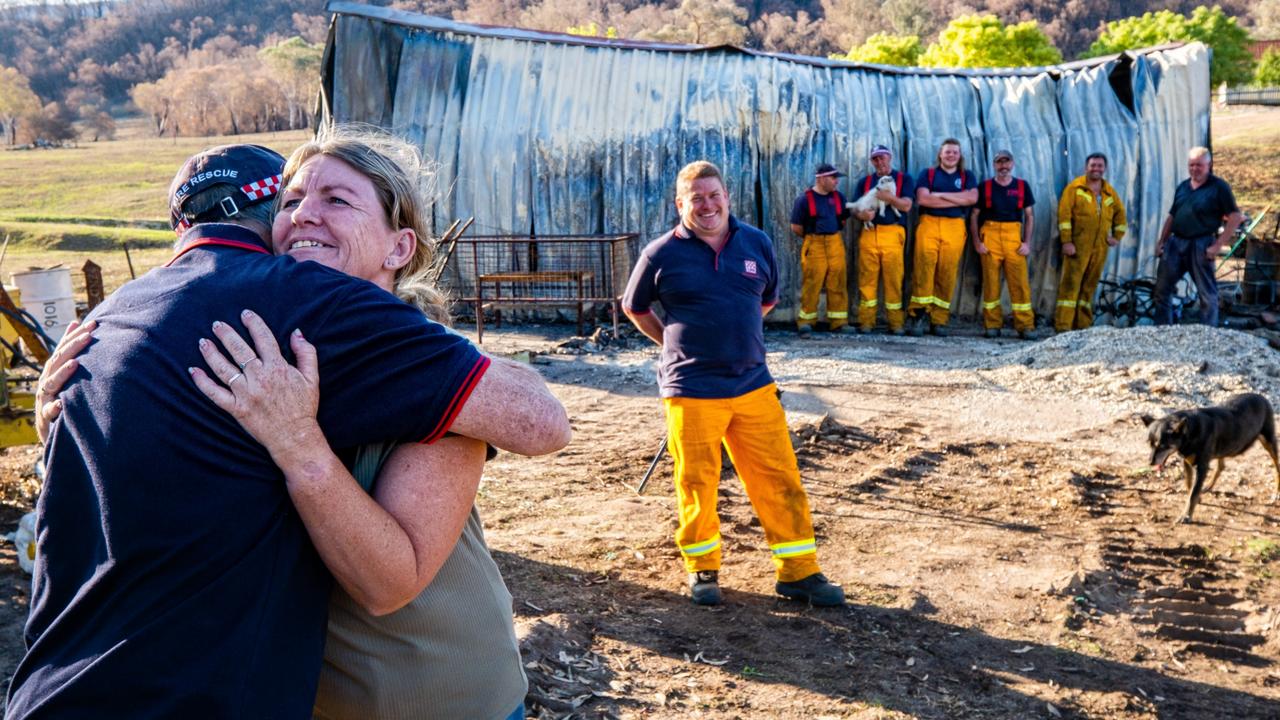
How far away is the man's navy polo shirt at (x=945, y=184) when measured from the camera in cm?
1188

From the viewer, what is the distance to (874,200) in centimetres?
1186

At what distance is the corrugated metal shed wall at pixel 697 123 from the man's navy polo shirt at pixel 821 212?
681 mm

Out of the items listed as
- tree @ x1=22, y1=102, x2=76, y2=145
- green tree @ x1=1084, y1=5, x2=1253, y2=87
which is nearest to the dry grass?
green tree @ x1=1084, y1=5, x2=1253, y2=87

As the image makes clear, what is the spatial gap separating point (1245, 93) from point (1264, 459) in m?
39.2

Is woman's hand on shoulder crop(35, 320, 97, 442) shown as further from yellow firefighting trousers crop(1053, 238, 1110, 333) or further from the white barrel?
yellow firefighting trousers crop(1053, 238, 1110, 333)

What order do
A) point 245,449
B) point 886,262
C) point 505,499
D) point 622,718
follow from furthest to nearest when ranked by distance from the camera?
point 886,262 → point 505,499 → point 622,718 → point 245,449

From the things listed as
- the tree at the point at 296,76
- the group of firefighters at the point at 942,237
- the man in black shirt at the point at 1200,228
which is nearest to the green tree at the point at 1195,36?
the group of firefighters at the point at 942,237

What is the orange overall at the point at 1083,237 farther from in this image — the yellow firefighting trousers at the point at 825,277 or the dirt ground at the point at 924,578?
the dirt ground at the point at 924,578

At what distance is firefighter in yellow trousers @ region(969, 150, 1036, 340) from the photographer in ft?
38.8

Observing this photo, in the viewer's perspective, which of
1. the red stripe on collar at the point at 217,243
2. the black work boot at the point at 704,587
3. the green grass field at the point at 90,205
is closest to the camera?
the red stripe on collar at the point at 217,243

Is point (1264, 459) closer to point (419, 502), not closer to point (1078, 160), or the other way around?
point (1078, 160)

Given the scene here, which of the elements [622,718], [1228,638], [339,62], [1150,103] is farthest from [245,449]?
[1150,103]

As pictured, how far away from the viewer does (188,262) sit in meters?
1.66

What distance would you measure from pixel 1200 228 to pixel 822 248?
399 cm
